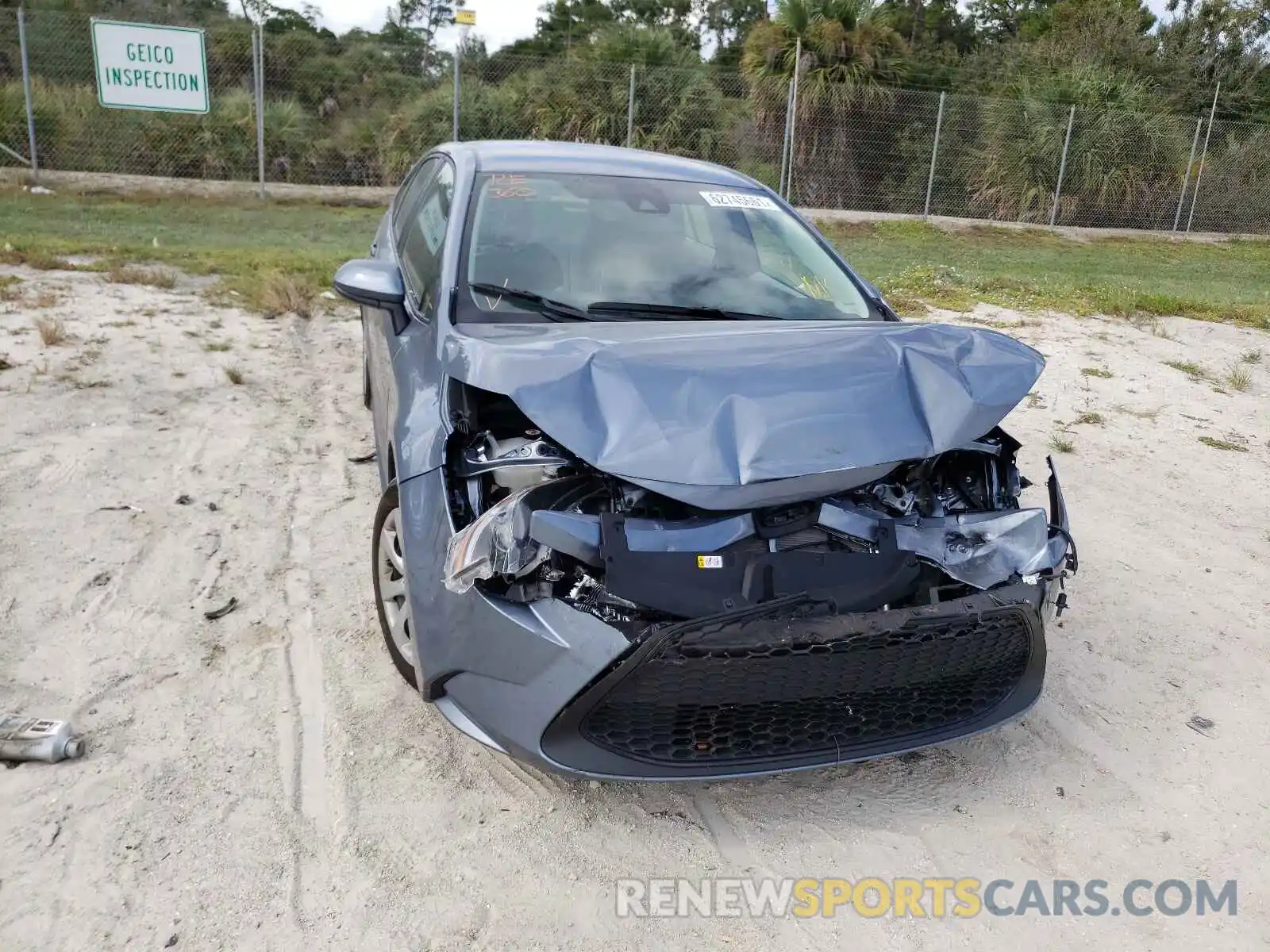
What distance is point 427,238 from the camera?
384cm

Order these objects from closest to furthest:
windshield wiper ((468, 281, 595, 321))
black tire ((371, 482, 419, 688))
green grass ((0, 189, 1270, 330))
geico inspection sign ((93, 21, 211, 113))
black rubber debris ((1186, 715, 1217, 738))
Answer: black tire ((371, 482, 419, 688)) < black rubber debris ((1186, 715, 1217, 738)) < windshield wiper ((468, 281, 595, 321)) < green grass ((0, 189, 1270, 330)) < geico inspection sign ((93, 21, 211, 113))

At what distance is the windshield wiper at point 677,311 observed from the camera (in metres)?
3.27

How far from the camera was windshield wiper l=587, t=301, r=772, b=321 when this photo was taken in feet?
10.7

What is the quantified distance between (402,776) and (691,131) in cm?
1543

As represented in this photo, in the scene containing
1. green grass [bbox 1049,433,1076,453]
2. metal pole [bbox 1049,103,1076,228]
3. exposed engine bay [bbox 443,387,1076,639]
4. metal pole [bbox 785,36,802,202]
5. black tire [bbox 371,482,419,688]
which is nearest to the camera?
exposed engine bay [bbox 443,387,1076,639]

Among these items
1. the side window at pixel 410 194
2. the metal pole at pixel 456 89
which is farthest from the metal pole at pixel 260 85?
the side window at pixel 410 194

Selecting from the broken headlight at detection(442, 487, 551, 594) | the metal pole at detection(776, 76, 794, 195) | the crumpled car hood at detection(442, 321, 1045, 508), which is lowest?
the broken headlight at detection(442, 487, 551, 594)

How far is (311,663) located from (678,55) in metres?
16.7

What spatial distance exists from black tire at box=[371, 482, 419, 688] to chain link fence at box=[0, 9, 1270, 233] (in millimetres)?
13121

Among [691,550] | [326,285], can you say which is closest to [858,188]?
[326,285]

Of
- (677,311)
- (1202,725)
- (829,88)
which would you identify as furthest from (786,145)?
(1202,725)

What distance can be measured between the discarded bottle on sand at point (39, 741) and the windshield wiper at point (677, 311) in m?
1.94

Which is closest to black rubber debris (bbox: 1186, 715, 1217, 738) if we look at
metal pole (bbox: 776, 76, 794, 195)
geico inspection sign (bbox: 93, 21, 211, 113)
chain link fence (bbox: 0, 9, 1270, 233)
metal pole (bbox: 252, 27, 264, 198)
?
metal pole (bbox: 776, 76, 794, 195)

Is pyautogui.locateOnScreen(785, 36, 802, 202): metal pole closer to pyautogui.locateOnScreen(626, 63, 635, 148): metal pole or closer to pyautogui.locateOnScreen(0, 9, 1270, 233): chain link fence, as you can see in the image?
pyautogui.locateOnScreen(0, 9, 1270, 233): chain link fence
